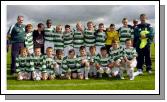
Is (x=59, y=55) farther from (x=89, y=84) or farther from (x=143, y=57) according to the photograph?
(x=143, y=57)

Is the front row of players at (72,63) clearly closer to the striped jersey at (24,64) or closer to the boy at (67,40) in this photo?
the striped jersey at (24,64)

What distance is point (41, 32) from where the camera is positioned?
83.8 ft

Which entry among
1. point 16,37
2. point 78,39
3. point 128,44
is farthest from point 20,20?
point 128,44

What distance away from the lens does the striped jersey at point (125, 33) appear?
25.5m

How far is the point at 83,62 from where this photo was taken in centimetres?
2545

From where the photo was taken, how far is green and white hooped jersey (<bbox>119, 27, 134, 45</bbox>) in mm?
25484

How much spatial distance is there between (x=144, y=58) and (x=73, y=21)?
1.73 metres

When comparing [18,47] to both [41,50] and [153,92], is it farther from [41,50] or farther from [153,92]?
[153,92]

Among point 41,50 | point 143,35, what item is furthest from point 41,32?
point 143,35

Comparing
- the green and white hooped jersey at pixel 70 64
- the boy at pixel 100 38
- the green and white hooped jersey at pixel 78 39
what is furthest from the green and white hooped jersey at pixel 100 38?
the green and white hooped jersey at pixel 70 64

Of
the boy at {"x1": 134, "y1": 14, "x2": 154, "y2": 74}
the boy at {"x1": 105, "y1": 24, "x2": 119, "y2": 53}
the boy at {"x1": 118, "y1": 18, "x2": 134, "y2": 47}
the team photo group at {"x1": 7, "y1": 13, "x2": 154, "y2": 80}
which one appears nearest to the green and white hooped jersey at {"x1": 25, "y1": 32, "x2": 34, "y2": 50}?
the team photo group at {"x1": 7, "y1": 13, "x2": 154, "y2": 80}

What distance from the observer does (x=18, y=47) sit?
25.5 m

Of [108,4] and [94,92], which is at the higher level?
[108,4]

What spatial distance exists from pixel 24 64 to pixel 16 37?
0.60 m
